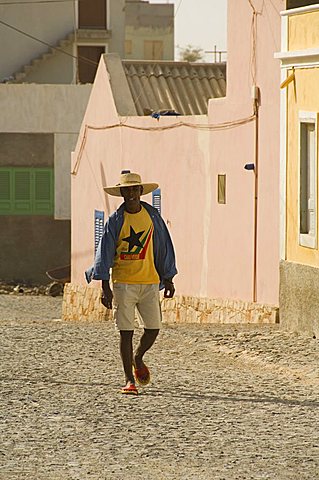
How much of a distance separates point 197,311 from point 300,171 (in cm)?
545

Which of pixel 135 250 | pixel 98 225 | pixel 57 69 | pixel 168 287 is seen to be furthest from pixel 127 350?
pixel 57 69

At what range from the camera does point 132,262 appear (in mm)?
10523

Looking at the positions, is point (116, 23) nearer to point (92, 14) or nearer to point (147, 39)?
point (92, 14)

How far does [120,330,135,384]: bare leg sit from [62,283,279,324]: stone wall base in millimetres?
6533

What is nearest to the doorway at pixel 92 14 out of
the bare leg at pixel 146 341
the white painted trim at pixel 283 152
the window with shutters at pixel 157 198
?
the window with shutters at pixel 157 198

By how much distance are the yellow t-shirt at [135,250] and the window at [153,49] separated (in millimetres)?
59085

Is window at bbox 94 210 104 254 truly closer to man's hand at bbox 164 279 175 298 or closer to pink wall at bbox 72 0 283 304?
pink wall at bbox 72 0 283 304

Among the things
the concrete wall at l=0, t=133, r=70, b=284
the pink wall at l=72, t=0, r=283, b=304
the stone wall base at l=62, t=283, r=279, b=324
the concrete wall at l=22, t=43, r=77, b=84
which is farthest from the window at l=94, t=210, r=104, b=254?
the concrete wall at l=22, t=43, r=77, b=84

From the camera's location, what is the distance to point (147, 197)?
907 inches

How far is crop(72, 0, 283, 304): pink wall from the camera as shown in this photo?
1808 centimetres

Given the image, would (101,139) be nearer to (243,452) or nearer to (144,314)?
(144,314)

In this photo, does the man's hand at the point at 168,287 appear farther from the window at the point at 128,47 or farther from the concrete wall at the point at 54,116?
the window at the point at 128,47

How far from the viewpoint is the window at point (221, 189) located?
19875 millimetres

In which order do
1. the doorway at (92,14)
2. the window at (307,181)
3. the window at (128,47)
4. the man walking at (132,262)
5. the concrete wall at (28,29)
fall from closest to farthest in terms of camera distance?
1. the man walking at (132,262)
2. the window at (307,181)
3. the concrete wall at (28,29)
4. the doorway at (92,14)
5. the window at (128,47)
